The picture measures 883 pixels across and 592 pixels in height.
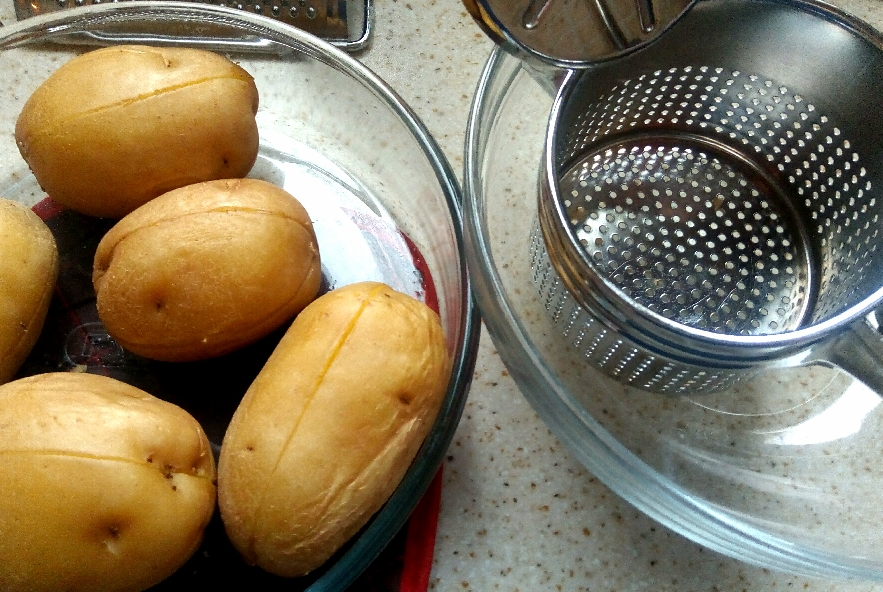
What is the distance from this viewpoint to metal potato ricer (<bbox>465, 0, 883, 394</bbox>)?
1.53 feet

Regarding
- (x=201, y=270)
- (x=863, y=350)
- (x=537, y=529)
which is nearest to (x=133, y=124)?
(x=201, y=270)

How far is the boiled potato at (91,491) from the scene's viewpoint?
1.25 feet

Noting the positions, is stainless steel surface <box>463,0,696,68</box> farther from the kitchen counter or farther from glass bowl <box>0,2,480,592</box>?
the kitchen counter

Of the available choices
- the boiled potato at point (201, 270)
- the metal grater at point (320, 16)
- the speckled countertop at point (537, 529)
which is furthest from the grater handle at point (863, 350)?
the metal grater at point (320, 16)

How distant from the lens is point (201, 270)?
45 cm

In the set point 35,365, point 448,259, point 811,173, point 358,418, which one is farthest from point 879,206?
point 35,365

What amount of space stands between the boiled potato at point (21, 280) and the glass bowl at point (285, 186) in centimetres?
6

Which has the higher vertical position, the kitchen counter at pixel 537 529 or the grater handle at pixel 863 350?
the grater handle at pixel 863 350

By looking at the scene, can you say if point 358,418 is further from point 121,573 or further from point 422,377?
point 121,573

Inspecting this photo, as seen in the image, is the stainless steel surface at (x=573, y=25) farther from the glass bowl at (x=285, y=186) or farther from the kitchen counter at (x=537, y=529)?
the kitchen counter at (x=537, y=529)

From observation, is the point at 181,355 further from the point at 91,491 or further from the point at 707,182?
the point at 707,182

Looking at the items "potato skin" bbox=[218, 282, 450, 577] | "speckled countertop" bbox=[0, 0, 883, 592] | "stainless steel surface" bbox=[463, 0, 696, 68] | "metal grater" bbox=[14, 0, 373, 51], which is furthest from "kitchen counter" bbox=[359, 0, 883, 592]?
"metal grater" bbox=[14, 0, 373, 51]

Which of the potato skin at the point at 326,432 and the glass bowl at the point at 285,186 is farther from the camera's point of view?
the glass bowl at the point at 285,186

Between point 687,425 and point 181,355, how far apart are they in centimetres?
41
